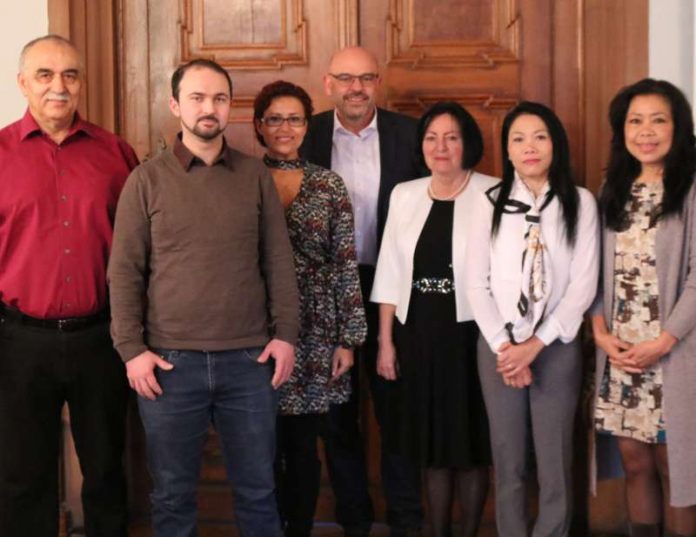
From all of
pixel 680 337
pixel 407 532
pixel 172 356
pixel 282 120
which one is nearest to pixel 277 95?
pixel 282 120

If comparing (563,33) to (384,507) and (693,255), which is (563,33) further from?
(384,507)

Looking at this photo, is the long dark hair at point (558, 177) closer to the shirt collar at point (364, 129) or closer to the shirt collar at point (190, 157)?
the shirt collar at point (364, 129)

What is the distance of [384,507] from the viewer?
348cm

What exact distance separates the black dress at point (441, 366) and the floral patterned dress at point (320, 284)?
0.61 feet

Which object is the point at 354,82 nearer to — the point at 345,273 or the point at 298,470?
the point at 345,273

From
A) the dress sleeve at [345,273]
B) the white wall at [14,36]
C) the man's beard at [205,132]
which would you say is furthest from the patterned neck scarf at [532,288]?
the white wall at [14,36]

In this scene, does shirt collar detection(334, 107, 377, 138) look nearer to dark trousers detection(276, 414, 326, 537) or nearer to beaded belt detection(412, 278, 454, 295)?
beaded belt detection(412, 278, 454, 295)

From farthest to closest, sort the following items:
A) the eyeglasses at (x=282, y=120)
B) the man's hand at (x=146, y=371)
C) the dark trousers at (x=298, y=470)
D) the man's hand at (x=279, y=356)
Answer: the dark trousers at (x=298, y=470)
the eyeglasses at (x=282, y=120)
the man's hand at (x=279, y=356)
the man's hand at (x=146, y=371)

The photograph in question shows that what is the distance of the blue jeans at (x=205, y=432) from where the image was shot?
8.34ft

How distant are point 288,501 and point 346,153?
115 centimetres

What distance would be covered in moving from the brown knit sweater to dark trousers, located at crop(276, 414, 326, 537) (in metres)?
0.45

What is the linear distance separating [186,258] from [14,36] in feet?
4.17

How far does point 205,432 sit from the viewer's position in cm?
263

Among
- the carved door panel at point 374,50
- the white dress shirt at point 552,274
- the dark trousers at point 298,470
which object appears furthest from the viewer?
the carved door panel at point 374,50
